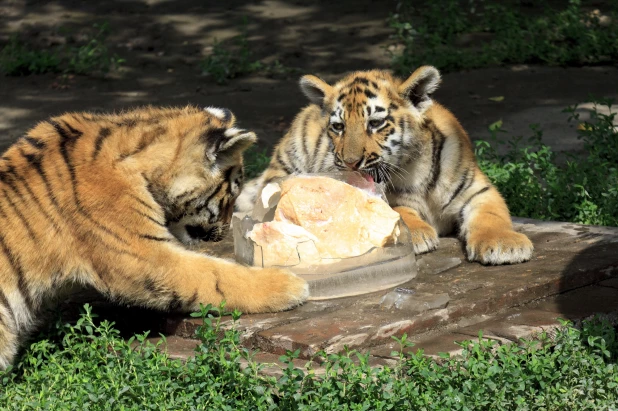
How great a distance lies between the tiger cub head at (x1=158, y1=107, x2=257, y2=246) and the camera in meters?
4.02

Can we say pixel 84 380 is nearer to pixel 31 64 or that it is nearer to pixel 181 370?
pixel 181 370

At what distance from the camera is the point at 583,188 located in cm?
545

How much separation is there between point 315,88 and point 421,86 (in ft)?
1.99

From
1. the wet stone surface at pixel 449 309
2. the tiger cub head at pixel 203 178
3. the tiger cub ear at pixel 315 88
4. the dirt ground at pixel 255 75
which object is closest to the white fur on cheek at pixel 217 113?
the tiger cub head at pixel 203 178

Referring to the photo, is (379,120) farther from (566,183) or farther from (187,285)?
(187,285)

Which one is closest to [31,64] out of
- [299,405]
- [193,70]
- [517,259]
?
[193,70]

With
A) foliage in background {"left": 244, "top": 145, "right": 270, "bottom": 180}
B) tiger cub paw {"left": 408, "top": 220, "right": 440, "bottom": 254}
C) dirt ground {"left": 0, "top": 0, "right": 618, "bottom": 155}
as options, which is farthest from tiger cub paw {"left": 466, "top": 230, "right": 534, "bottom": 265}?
dirt ground {"left": 0, "top": 0, "right": 618, "bottom": 155}

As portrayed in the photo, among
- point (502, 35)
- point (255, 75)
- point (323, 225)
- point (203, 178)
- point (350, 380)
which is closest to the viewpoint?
point (350, 380)

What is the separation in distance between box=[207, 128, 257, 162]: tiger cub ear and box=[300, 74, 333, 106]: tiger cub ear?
129cm

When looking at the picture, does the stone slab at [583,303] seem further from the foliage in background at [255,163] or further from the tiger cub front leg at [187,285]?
the foliage in background at [255,163]

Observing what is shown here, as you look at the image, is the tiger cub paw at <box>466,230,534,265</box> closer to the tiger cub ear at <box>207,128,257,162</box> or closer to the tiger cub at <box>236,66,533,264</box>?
the tiger cub at <box>236,66,533,264</box>

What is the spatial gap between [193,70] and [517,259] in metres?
6.22

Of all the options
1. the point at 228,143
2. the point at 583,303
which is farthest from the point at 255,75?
the point at 583,303

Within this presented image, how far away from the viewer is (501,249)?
438cm
